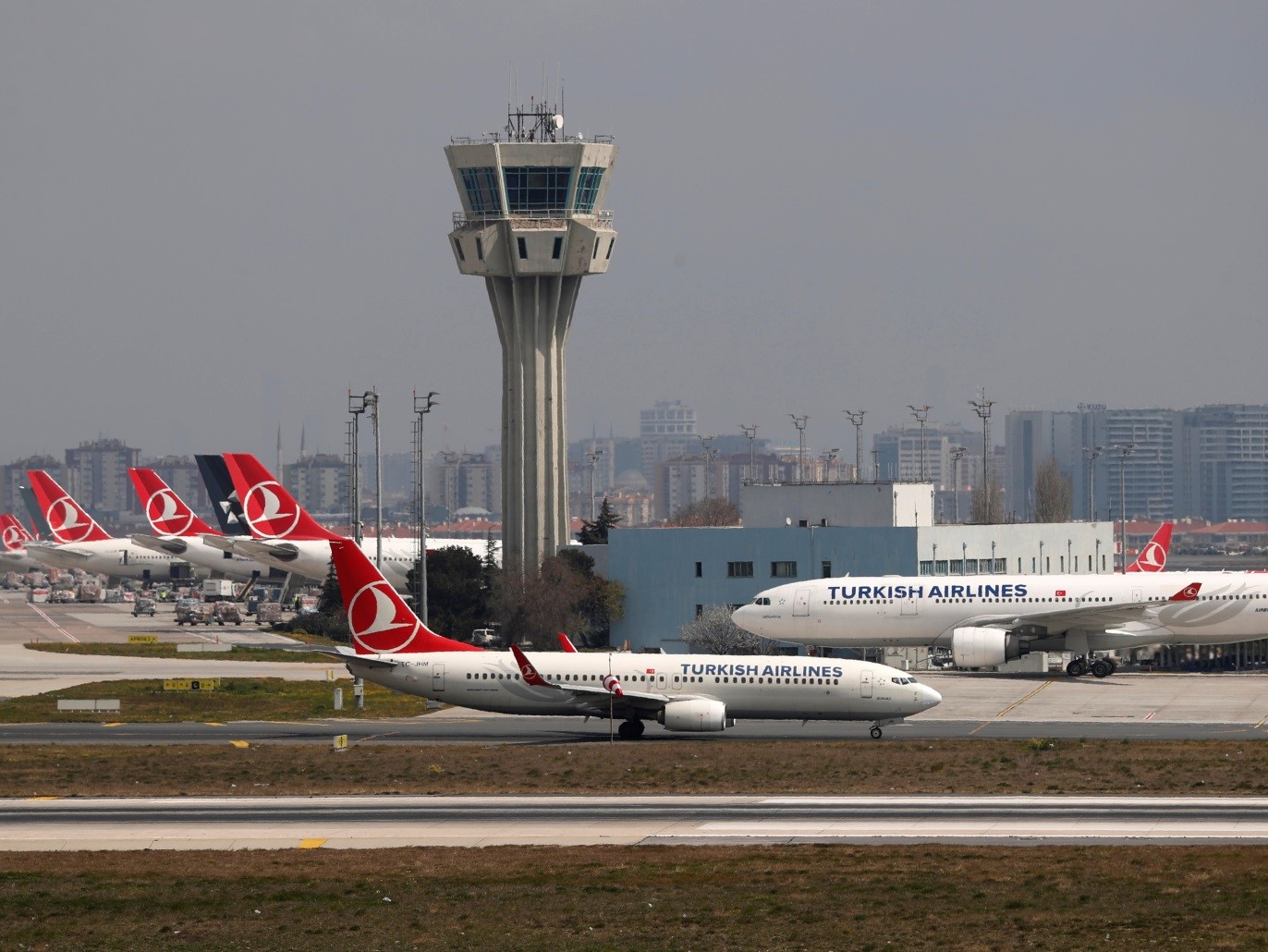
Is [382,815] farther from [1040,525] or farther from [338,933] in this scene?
[1040,525]

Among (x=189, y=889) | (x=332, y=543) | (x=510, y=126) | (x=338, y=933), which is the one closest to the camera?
(x=338, y=933)

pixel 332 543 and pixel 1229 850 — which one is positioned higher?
pixel 332 543

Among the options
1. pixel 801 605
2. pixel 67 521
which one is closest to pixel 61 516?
pixel 67 521

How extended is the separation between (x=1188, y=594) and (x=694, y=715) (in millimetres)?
37969

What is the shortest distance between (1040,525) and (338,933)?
9356 cm

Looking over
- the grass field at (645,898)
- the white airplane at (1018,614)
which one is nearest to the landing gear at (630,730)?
the grass field at (645,898)

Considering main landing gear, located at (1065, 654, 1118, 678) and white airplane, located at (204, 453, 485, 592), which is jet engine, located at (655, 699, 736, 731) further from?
white airplane, located at (204, 453, 485, 592)

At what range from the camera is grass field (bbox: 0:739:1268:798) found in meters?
48.7

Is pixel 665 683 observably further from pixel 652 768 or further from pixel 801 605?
pixel 801 605

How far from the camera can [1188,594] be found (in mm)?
87500

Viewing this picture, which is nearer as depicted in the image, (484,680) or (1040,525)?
(484,680)

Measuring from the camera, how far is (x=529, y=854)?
3841cm

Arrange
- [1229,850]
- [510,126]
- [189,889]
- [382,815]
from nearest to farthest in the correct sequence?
[189,889]
[1229,850]
[382,815]
[510,126]

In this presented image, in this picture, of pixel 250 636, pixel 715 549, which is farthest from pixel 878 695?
pixel 250 636
